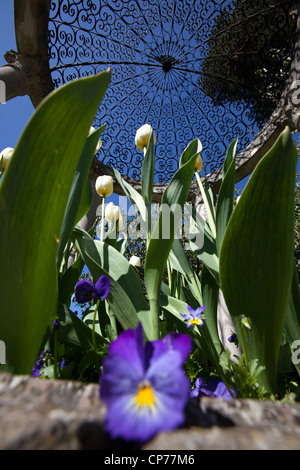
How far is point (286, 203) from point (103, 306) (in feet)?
1.74

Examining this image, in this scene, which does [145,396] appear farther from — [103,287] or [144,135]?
[144,135]

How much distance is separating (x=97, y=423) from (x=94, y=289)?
0.29m

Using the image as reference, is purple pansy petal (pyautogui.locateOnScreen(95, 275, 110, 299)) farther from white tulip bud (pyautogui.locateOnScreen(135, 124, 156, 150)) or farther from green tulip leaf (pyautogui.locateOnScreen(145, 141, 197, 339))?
white tulip bud (pyautogui.locateOnScreen(135, 124, 156, 150))

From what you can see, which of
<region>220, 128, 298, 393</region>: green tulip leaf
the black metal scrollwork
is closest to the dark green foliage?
the black metal scrollwork

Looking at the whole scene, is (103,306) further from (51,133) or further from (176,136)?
(176,136)

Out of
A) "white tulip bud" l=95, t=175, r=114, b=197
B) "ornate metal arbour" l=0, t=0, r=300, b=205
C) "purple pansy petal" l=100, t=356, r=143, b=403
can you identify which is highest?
"ornate metal arbour" l=0, t=0, r=300, b=205

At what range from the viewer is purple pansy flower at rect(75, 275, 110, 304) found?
18.2 inches

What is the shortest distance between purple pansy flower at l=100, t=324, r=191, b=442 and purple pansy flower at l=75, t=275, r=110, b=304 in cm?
25

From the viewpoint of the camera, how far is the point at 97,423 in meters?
0.18

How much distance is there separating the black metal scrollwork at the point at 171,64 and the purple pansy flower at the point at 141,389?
3741 millimetres

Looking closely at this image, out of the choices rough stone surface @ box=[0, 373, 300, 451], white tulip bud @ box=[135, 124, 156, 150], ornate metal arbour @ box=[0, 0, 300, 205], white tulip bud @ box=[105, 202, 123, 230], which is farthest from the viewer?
ornate metal arbour @ box=[0, 0, 300, 205]

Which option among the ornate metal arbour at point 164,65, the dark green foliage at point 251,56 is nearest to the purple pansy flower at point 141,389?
the ornate metal arbour at point 164,65

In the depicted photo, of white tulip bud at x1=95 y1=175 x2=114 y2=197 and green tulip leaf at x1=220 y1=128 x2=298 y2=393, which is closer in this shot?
green tulip leaf at x1=220 y1=128 x2=298 y2=393

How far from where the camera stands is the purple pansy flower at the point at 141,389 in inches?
6.8
